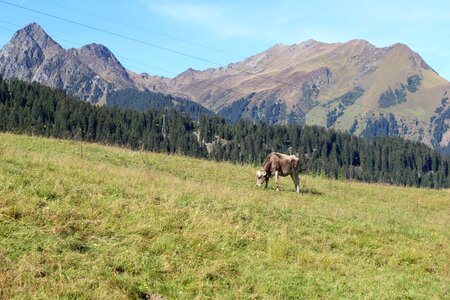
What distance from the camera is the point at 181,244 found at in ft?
38.0

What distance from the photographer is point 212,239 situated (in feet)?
40.1

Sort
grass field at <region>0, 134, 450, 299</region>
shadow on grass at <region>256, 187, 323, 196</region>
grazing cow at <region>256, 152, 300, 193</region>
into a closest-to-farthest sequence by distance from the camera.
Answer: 1. grass field at <region>0, 134, 450, 299</region>
2. shadow on grass at <region>256, 187, 323, 196</region>
3. grazing cow at <region>256, 152, 300, 193</region>

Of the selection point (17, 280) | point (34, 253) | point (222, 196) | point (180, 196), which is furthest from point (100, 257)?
point (222, 196)

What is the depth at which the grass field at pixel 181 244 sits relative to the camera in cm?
918

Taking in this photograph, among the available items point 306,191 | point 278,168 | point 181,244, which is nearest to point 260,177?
point 278,168

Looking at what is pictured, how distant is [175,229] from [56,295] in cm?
486

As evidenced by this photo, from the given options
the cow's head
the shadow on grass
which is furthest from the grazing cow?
the shadow on grass

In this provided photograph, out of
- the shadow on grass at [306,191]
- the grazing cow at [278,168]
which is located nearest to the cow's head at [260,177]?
the grazing cow at [278,168]

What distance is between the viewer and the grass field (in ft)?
30.1

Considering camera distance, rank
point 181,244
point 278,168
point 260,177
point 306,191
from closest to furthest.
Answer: point 181,244, point 260,177, point 278,168, point 306,191

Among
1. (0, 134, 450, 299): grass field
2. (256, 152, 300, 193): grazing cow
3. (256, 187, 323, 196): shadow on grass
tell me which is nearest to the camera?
(0, 134, 450, 299): grass field

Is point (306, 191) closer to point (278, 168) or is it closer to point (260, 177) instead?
point (278, 168)

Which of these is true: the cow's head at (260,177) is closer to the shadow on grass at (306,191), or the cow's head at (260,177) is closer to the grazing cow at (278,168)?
the grazing cow at (278,168)

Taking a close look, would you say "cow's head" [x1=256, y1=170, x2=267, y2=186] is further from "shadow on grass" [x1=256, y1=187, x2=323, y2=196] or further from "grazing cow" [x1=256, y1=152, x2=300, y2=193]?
"shadow on grass" [x1=256, y1=187, x2=323, y2=196]
